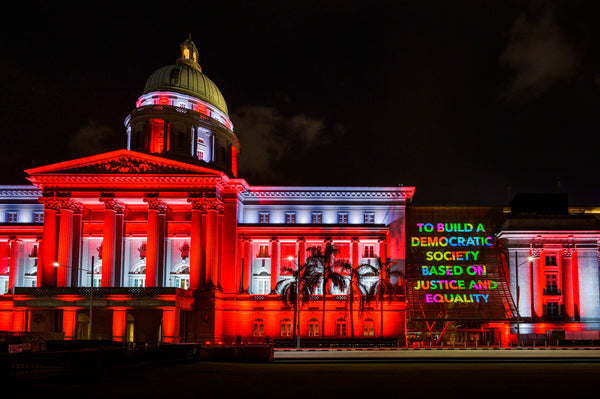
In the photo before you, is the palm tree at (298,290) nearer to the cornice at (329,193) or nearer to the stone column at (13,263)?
the cornice at (329,193)

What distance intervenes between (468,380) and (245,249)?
6020 cm

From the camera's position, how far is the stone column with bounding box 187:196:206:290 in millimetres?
82188

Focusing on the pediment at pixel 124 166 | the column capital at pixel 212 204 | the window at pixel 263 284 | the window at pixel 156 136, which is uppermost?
the window at pixel 156 136

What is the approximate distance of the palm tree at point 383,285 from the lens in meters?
83.1

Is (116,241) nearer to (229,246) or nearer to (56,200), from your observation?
(56,200)

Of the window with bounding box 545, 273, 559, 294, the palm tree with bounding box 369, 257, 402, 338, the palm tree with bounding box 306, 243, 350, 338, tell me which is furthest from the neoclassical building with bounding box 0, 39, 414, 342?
the window with bounding box 545, 273, 559, 294

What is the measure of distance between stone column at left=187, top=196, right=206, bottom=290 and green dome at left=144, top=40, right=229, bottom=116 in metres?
27.5

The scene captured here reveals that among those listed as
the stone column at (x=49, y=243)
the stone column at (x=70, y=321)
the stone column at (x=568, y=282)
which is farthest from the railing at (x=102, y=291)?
the stone column at (x=568, y=282)

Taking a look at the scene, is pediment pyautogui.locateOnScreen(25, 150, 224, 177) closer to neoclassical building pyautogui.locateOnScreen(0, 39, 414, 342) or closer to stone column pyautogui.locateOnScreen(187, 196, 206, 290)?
neoclassical building pyautogui.locateOnScreen(0, 39, 414, 342)

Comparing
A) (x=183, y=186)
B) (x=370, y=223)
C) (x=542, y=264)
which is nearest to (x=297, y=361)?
(x=183, y=186)

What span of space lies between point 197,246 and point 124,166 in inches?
521

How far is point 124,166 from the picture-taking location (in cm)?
8338

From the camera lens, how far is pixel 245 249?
299 ft

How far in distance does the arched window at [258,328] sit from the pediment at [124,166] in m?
20.2
